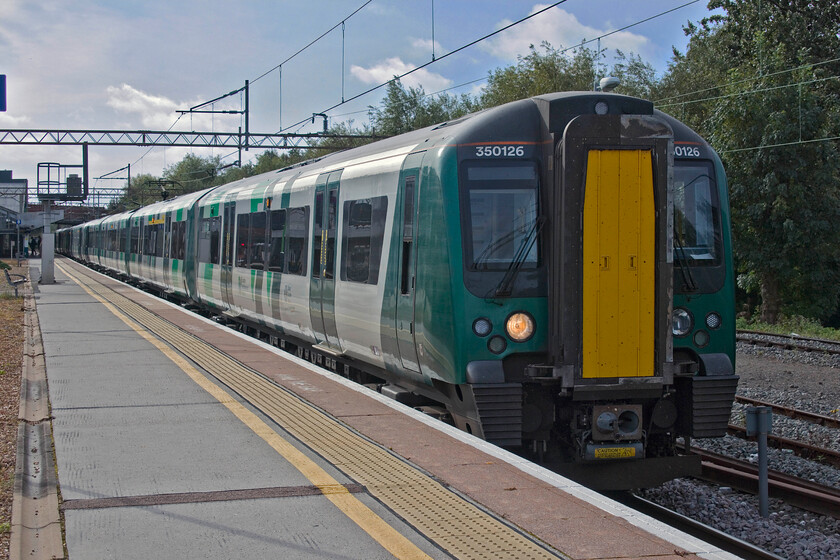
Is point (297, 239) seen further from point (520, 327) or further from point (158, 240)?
point (158, 240)

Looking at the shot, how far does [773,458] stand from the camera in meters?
10.0

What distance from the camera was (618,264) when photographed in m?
7.32

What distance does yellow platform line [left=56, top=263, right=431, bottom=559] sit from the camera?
15.8 ft

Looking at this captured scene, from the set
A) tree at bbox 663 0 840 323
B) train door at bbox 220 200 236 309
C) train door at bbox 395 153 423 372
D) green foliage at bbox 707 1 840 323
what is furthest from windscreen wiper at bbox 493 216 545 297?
green foliage at bbox 707 1 840 323

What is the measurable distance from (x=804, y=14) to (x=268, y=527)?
39.9 metres

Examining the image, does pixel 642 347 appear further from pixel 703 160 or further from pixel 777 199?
pixel 777 199

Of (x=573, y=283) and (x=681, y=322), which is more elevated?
(x=573, y=283)

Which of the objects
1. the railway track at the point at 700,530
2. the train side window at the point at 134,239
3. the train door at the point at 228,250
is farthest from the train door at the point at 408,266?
the train side window at the point at 134,239

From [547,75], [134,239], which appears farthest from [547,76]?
[134,239]

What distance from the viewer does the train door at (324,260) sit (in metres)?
11.1

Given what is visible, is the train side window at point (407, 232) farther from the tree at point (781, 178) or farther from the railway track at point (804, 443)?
the tree at point (781, 178)

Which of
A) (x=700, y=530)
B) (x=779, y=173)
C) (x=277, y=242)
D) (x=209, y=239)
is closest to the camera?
(x=700, y=530)

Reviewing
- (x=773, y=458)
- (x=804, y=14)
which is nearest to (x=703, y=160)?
(x=773, y=458)

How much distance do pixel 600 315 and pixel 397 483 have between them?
2335 millimetres
